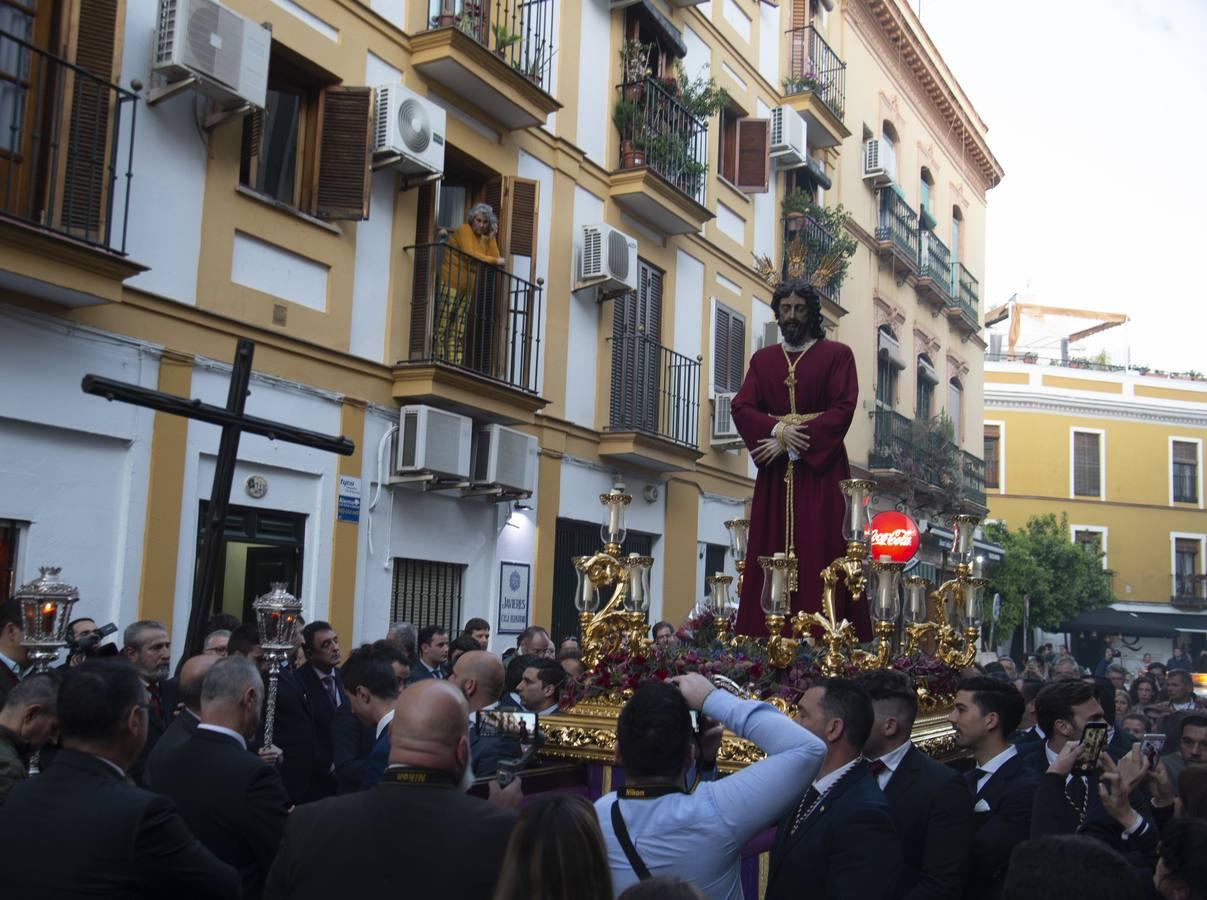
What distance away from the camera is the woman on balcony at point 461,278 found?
12258 millimetres

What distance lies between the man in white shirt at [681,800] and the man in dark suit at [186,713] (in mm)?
1542

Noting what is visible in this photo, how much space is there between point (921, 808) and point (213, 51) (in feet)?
24.9

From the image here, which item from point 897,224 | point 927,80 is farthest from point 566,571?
point 927,80

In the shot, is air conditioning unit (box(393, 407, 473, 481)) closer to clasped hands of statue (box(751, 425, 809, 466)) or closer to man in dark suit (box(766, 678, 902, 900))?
clasped hands of statue (box(751, 425, 809, 466))

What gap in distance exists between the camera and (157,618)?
9523mm

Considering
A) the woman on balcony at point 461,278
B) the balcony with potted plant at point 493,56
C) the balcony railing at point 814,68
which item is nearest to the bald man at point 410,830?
the woman on balcony at point 461,278

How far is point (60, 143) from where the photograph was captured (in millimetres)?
8750

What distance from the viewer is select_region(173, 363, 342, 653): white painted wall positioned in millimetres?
9914

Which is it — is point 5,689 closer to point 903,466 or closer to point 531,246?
point 531,246

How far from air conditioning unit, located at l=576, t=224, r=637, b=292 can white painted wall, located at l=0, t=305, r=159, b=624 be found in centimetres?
593

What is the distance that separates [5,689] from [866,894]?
3720 millimetres

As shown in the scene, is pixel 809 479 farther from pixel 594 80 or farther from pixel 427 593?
pixel 594 80

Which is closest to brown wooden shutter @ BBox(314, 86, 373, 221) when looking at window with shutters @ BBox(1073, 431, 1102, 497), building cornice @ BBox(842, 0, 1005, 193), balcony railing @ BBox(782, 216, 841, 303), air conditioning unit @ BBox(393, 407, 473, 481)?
air conditioning unit @ BBox(393, 407, 473, 481)

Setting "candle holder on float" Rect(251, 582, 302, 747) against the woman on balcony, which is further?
the woman on balcony
